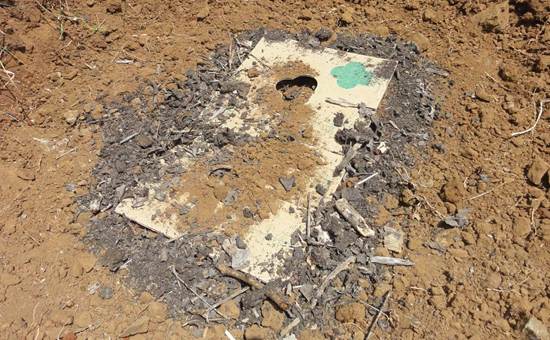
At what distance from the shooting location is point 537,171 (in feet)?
8.97

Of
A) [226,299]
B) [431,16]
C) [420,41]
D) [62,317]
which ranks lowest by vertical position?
[62,317]

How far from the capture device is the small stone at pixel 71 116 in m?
3.45

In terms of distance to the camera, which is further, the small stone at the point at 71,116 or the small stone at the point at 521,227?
the small stone at the point at 71,116

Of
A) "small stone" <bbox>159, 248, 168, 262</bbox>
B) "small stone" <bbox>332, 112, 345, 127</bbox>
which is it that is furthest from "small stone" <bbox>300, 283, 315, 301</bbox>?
"small stone" <bbox>332, 112, 345, 127</bbox>

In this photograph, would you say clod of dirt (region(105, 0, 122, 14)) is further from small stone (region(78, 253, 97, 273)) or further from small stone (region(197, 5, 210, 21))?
small stone (region(78, 253, 97, 273))

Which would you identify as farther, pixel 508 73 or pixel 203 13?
pixel 203 13

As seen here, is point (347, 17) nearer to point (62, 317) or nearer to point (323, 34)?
point (323, 34)

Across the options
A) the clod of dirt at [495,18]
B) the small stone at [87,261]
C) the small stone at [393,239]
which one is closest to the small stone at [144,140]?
the small stone at [87,261]

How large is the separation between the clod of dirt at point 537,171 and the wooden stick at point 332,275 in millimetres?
1210

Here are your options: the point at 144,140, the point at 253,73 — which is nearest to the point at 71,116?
the point at 144,140

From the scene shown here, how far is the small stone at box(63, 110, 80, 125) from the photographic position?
345 cm

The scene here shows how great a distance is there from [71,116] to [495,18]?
3.45 m

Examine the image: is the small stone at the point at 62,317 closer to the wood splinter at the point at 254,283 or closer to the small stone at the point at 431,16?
the wood splinter at the point at 254,283

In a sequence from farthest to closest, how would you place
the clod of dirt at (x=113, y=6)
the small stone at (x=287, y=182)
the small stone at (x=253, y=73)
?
the clod of dirt at (x=113, y=6), the small stone at (x=253, y=73), the small stone at (x=287, y=182)
